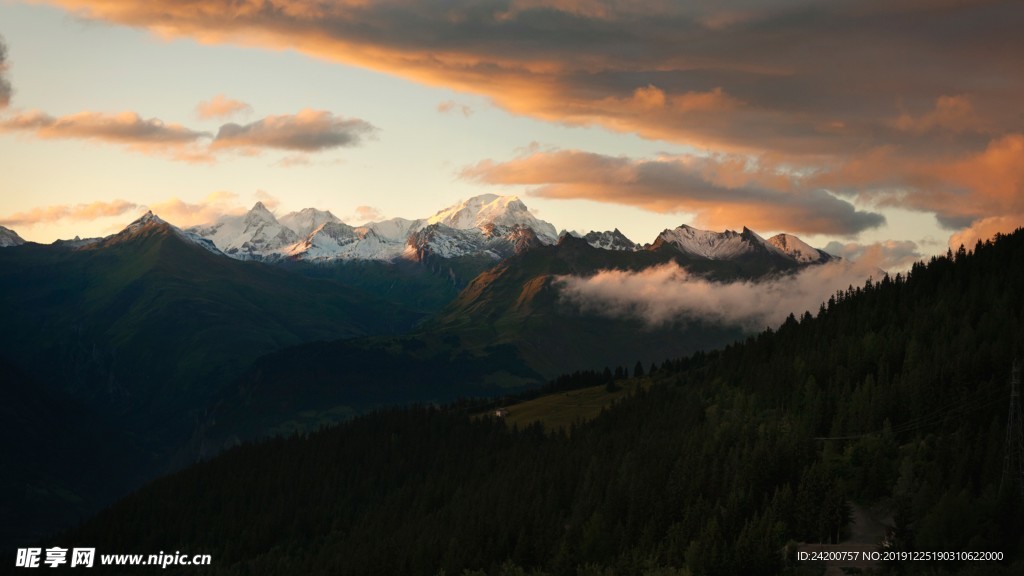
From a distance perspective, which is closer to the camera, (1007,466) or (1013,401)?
(1013,401)

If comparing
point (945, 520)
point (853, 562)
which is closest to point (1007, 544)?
point (945, 520)

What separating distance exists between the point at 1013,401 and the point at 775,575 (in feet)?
149

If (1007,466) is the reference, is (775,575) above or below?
below

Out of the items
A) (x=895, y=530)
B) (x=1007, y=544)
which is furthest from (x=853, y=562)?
(x=1007, y=544)

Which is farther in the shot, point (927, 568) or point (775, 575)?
point (775, 575)

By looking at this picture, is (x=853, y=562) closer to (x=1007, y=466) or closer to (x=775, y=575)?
(x=775, y=575)

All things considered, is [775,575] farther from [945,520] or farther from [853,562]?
[945,520]

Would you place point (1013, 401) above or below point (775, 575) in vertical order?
above

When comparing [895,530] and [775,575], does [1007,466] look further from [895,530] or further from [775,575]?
[775,575]

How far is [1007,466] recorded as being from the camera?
196 meters

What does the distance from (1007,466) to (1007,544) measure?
1188 centimetres

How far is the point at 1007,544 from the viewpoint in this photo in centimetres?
19325

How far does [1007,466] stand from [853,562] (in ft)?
93.3

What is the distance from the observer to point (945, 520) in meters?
194
